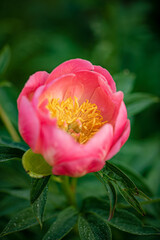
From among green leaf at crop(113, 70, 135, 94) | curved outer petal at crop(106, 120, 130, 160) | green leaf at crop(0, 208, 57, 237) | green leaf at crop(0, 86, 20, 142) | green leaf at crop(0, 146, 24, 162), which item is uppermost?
curved outer petal at crop(106, 120, 130, 160)

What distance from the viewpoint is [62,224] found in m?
1.07

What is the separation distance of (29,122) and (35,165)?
181 mm

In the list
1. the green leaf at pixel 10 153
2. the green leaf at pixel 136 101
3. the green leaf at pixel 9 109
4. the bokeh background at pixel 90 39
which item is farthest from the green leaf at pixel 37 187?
the bokeh background at pixel 90 39

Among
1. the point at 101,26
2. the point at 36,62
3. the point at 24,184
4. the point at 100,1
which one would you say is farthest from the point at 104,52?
the point at 24,184

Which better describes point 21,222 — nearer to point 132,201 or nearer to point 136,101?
point 132,201

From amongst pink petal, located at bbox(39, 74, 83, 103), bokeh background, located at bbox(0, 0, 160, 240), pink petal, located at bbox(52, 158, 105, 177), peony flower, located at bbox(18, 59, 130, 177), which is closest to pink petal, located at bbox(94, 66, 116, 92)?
peony flower, located at bbox(18, 59, 130, 177)

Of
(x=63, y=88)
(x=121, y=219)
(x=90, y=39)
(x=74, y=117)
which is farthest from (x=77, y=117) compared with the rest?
(x=90, y=39)

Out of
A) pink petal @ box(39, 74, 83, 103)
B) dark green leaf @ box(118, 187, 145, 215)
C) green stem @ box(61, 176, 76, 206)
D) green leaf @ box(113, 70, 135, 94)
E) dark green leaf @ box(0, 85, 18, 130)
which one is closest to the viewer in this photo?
dark green leaf @ box(118, 187, 145, 215)

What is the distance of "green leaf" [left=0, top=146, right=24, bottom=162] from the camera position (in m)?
0.94

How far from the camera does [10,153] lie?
96cm

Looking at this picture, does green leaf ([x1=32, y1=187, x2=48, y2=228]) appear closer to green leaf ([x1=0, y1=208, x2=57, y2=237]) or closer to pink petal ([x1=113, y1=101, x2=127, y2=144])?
green leaf ([x1=0, y1=208, x2=57, y2=237])

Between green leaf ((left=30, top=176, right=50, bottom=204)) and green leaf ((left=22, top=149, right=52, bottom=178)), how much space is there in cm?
2

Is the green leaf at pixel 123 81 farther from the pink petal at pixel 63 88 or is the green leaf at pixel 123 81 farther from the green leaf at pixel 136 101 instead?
the pink petal at pixel 63 88

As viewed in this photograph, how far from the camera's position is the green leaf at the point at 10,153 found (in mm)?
943
